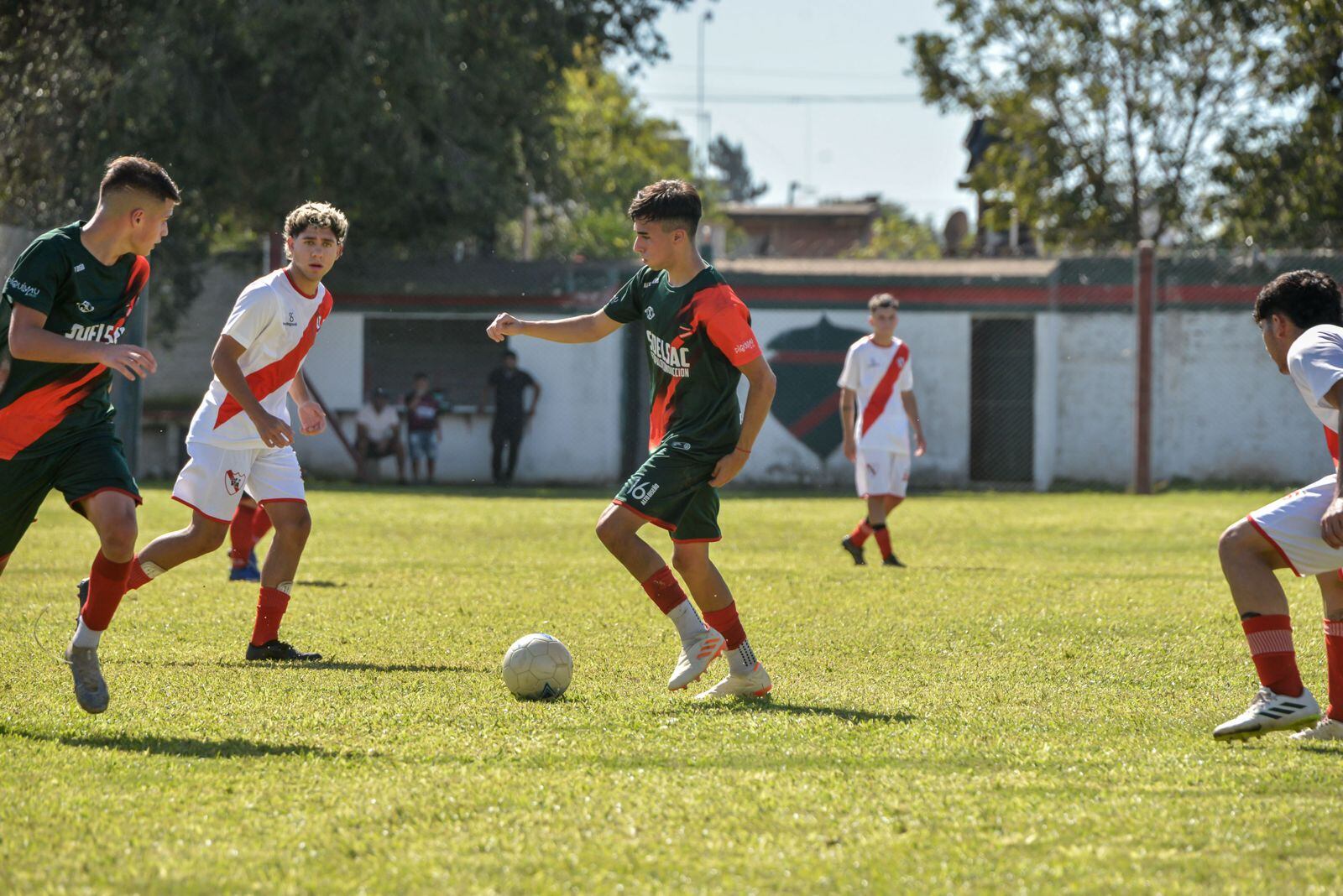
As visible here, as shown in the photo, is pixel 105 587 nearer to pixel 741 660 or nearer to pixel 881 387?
pixel 741 660

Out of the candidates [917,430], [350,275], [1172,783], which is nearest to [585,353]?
[350,275]

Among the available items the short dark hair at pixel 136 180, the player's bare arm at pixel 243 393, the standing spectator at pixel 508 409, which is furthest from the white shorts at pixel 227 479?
the standing spectator at pixel 508 409

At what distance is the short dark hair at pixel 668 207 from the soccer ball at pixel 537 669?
5.57 ft

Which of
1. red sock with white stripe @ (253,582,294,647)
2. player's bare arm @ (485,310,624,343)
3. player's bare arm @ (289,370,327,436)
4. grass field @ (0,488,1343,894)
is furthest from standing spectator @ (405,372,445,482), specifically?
player's bare arm @ (485,310,624,343)

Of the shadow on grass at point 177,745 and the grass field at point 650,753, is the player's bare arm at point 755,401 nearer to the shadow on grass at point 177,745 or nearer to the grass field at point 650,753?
the grass field at point 650,753

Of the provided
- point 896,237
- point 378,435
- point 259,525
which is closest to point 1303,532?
point 259,525

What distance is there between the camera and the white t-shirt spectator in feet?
77.3

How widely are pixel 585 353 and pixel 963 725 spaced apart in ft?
59.7

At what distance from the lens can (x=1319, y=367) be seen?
5172 millimetres

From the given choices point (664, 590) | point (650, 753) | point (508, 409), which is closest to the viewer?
point (650, 753)

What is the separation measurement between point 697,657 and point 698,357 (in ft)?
3.94

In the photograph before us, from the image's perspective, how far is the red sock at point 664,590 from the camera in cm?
657

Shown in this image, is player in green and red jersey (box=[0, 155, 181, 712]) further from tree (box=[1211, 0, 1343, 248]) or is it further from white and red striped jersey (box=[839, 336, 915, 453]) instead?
tree (box=[1211, 0, 1343, 248])

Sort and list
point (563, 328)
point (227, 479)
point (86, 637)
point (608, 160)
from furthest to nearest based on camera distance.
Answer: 1. point (608, 160)
2. point (227, 479)
3. point (563, 328)
4. point (86, 637)
